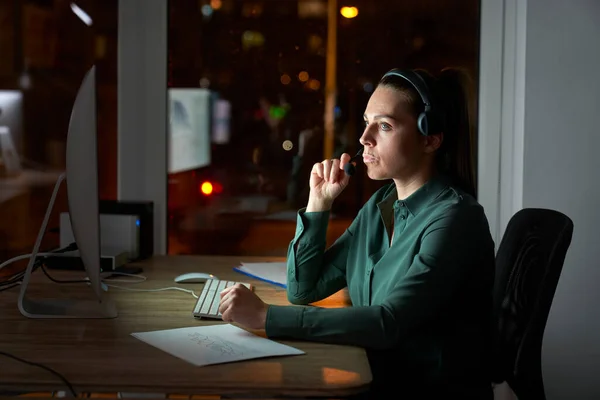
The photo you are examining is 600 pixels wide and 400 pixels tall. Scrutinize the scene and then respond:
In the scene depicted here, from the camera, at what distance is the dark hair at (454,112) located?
160 centimetres

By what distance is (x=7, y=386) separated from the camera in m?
1.13

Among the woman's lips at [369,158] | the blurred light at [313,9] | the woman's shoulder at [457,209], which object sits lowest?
the woman's shoulder at [457,209]

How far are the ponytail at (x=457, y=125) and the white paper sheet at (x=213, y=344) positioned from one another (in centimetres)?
59

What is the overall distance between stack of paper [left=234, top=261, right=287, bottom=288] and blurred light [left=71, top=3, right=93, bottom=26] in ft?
3.88

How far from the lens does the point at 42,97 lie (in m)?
2.59

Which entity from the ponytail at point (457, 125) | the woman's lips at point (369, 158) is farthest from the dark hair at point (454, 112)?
the woman's lips at point (369, 158)

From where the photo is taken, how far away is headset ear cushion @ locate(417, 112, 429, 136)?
1.56 m

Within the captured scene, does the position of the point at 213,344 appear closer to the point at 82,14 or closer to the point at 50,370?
the point at 50,370

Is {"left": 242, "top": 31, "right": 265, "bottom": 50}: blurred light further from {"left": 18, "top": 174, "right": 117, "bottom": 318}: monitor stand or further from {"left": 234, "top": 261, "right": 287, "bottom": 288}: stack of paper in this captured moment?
{"left": 18, "top": 174, "right": 117, "bottom": 318}: monitor stand

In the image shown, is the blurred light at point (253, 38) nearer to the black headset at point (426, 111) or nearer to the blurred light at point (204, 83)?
the blurred light at point (204, 83)

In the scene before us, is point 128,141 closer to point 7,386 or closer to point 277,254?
point 277,254

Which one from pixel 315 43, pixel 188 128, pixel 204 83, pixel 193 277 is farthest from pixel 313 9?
pixel 193 277

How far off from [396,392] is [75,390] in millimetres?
658

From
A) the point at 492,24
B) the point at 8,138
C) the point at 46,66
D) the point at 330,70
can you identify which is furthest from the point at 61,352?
the point at 492,24
